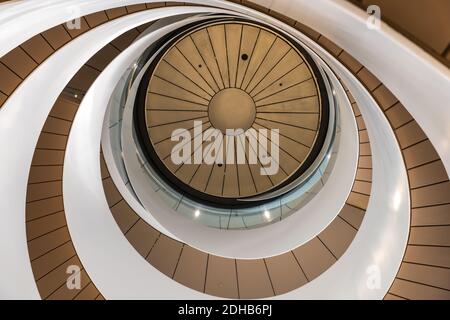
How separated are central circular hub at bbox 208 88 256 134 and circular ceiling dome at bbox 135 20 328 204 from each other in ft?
0.05

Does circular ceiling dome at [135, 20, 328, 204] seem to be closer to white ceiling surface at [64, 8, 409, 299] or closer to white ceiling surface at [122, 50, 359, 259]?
white ceiling surface at [122, 50, 359, 259]

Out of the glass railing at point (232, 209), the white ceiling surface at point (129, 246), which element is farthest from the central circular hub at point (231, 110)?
the white ceiling surface at point (129, 246)

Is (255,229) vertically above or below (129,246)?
above

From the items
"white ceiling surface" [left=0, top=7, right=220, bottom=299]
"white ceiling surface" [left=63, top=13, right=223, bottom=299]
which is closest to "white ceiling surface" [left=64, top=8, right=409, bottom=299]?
"white ceiling surface" [left=63, top=13, right=223, bottom=299]

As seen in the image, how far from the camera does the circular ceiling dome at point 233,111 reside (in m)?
6.32

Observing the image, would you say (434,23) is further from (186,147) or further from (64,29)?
(186,147)

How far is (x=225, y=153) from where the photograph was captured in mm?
6992

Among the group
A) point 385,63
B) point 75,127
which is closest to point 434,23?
point 385,63

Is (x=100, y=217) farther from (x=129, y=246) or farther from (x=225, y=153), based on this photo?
(x=225, y=153)

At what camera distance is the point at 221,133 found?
6.92 meters

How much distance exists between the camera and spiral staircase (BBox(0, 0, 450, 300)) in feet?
9.11

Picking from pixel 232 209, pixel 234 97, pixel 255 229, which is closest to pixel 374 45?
pixel 255 229

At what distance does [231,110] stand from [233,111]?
4 centimetres

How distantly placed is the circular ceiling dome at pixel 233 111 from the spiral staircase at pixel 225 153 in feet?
0.08
